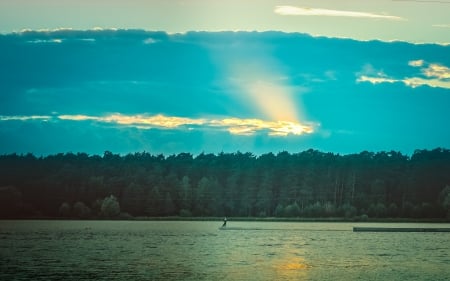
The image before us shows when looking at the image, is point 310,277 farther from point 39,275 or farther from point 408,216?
point 408,216

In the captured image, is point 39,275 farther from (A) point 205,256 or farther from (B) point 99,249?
(B) point 99,249

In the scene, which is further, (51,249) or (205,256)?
(51,249)

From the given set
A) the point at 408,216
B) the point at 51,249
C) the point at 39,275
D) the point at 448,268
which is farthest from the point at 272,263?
the point at 408,216

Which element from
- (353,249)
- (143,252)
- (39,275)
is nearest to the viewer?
(39,275)

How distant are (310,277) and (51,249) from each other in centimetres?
4818

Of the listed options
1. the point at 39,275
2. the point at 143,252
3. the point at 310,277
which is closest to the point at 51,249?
the point at 143,252

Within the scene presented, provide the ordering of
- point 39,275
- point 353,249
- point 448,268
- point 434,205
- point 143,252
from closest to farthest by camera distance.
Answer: point 39,275 → point 448,268 → point 143,252 → point 353,249 → point 434,205

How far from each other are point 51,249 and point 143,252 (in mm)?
13582

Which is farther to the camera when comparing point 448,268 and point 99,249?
point 99,249

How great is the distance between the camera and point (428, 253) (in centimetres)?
10500

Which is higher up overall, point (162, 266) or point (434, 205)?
point (434, 205)

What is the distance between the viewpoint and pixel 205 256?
321 feet

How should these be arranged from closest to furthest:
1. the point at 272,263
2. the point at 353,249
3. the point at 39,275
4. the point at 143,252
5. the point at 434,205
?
the point at 39,275 < the point at 272,263 < the point at 143,252 < the point at 353,249 < the point at 434,205

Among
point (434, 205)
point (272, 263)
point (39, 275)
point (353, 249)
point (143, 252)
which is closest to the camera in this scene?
point (39, 275)
